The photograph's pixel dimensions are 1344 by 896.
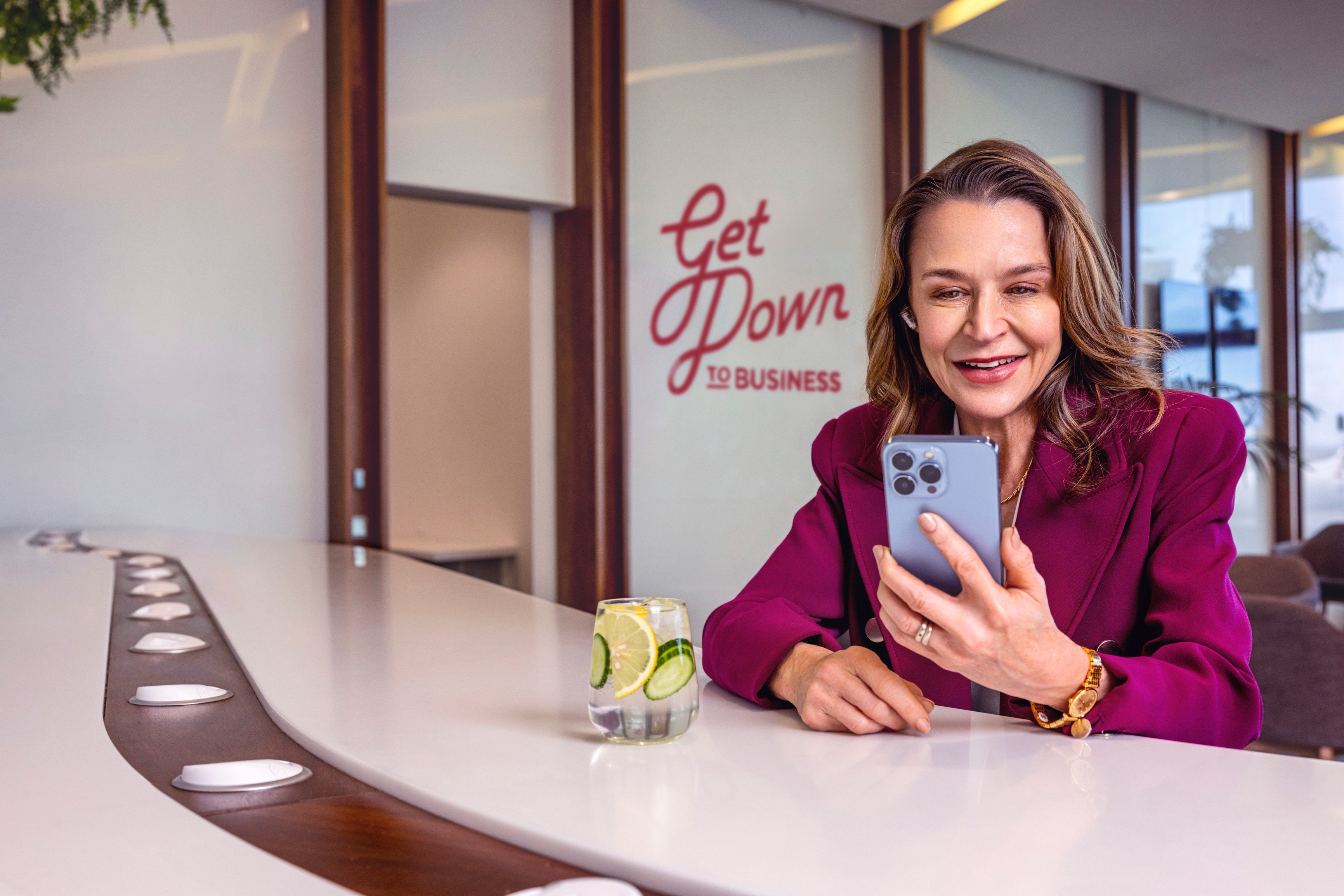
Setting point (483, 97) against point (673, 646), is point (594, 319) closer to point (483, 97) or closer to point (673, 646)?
point (483, 97)

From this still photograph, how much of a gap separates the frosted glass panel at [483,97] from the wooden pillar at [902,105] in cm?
184

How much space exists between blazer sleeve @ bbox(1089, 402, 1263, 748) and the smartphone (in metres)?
0.22

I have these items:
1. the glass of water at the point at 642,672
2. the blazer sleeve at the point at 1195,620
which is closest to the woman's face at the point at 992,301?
the blazer sleeve at the point at 1195,620

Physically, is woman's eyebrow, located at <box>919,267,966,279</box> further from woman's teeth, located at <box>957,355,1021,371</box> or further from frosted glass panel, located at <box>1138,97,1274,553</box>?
frosted glass panel, located at <box>1138,97,1274,553</box>

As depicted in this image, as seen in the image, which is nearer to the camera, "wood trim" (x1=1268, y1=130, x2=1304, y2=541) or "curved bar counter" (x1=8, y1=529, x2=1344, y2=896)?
"curved bar counter" (x1=8, y1=529, x2=1344, y2=896)

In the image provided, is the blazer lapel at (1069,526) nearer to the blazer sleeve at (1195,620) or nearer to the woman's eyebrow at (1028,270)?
the blazer sleeve at (1195,620)

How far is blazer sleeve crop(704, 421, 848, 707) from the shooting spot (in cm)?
112

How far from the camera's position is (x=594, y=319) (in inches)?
182

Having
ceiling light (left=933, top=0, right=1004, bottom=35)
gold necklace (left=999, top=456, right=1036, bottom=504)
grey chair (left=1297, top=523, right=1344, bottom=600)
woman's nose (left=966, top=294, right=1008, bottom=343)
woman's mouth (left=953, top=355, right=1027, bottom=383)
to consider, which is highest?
ceiling light (left=933, top=0, right=1004, bottom=35)

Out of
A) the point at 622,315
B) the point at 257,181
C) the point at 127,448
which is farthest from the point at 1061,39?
the point at 127,448

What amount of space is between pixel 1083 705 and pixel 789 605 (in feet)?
1.36

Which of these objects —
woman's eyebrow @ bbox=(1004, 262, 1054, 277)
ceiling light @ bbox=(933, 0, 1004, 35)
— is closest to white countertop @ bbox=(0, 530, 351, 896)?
woman's eyebrow @ bbox=(1004, 262, 1054, 277)

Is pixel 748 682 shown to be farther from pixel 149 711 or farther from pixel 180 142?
pixel 180 142

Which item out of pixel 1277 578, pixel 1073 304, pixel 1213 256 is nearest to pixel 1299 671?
pixel 1277 578
